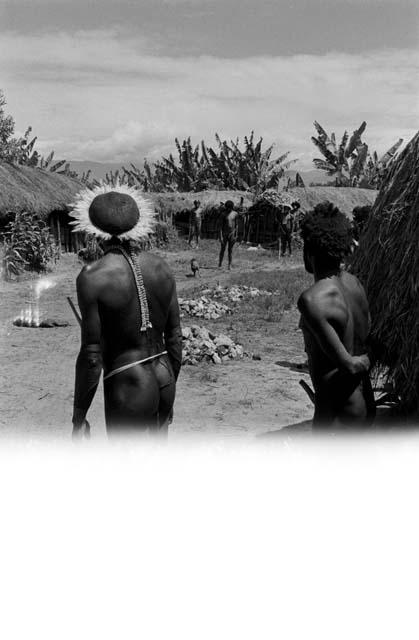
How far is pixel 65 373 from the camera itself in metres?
8.16

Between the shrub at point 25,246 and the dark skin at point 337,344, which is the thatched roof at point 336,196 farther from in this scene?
the dark skin at point 337,344

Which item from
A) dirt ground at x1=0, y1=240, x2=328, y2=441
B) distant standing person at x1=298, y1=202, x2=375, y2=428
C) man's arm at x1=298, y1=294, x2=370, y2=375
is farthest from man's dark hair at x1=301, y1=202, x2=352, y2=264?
dirt ground at x1=0, y1=240, x2=328, y2=441

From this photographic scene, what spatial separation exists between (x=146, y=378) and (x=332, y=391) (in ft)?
3.12

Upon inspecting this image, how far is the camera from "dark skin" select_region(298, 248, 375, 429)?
302 centimetres

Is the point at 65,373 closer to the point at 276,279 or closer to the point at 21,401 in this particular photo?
the point at 21,401

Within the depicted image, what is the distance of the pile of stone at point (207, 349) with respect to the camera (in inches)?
337

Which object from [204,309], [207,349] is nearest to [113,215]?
[207,349]

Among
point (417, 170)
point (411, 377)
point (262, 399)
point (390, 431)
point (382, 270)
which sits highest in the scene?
point (417, 170)

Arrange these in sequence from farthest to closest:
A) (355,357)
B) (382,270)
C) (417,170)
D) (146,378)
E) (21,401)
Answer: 1. (21,401)
2. (382,270)
3. (417,170)
4. (146,378)
5. (355,357)

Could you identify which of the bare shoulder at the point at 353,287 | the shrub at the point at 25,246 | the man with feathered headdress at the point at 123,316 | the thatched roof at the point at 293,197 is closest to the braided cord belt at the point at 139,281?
the man with feathered headdress at the point at 123,316

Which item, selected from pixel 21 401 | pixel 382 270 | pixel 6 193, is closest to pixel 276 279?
pixel 6 193

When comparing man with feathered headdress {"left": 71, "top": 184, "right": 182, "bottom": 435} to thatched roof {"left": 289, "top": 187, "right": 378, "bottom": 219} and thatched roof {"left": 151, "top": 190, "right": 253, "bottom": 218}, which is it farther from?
thatched roof {"left": 289, "top": 187, "right": 378, "bottom": 219}

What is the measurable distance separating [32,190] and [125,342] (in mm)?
16657

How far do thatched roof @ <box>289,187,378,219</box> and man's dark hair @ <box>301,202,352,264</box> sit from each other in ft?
81.2
